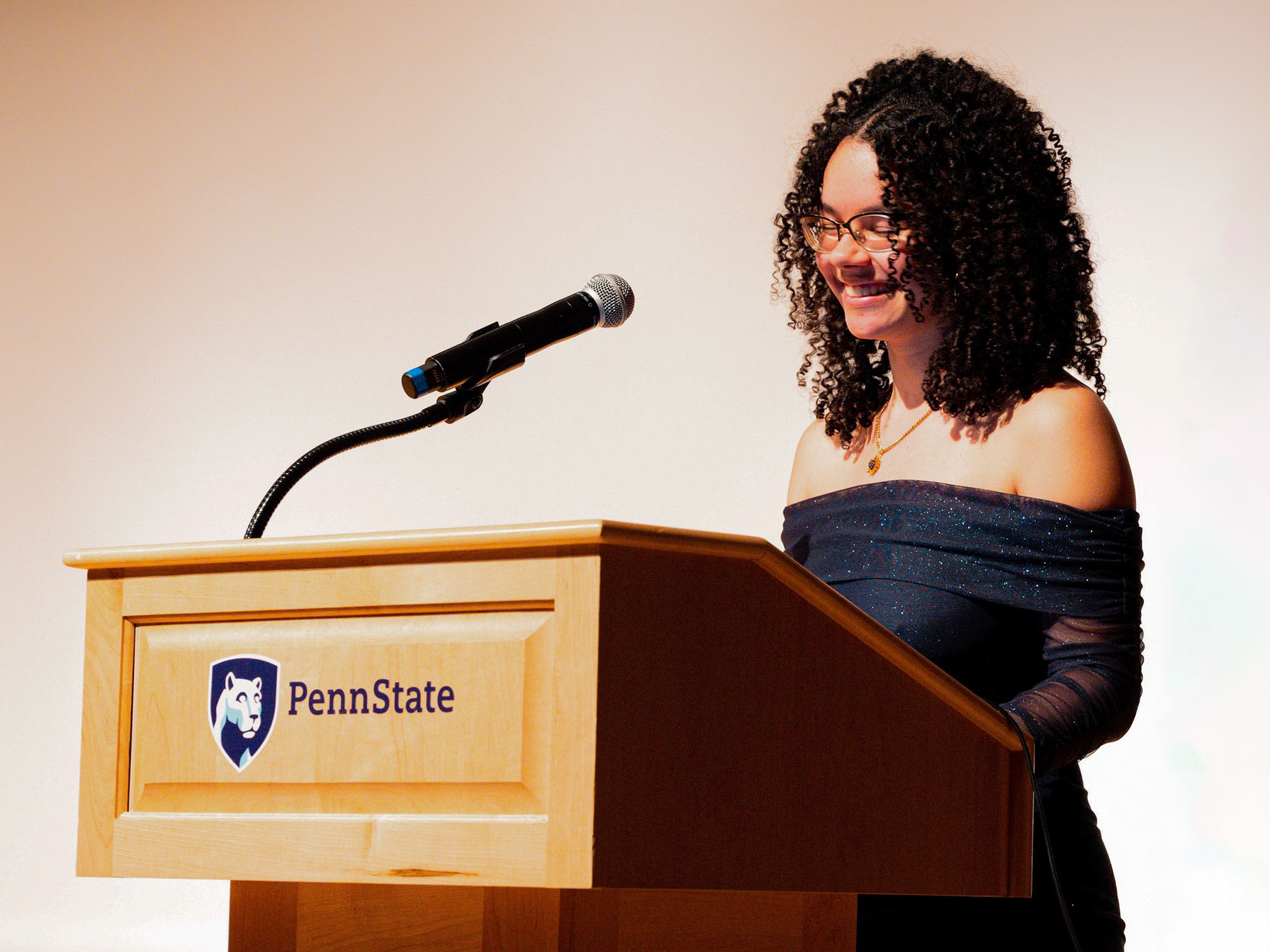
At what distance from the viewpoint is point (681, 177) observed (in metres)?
3.07

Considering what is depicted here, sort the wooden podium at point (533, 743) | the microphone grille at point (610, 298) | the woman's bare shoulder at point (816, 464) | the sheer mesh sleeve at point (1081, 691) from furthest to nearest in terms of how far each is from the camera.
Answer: the woman's bare shoulder at point (816, 464) → the microphone grille at point (610, 298) → the sheer mesh sleeve at point (1081, 691) → the wooden podium at point (533, 743)

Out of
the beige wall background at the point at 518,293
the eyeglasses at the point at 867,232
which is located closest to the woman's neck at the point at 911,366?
the eyeglasses at the point at 867,232

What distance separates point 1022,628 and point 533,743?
71 centimetres

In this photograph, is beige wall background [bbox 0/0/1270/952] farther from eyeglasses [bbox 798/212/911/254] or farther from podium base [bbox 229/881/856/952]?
podium base [bbox 229/881/856/952]

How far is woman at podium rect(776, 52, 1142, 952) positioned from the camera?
52.8 inches

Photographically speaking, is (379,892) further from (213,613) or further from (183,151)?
(183,151)

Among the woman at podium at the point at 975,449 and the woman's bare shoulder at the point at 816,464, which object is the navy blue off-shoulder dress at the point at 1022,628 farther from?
the woman's bare shoulder at the point at 816,464

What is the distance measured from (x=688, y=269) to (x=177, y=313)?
1375mm

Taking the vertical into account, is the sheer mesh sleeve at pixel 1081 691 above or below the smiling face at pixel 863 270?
below

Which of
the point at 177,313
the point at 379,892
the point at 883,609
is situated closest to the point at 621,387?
the point at 177,313

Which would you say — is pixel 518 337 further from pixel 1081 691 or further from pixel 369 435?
pixel 1081 691

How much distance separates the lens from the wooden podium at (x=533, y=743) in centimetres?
82

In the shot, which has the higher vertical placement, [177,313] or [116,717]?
[177,313]

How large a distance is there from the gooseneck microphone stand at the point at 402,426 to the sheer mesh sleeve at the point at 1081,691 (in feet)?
1.64
